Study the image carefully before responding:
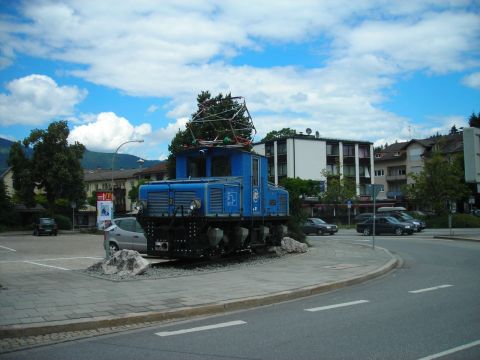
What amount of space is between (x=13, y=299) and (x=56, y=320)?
2.02 m

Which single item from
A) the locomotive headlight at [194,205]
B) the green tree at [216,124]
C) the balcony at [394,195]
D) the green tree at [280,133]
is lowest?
the locomotive headlight at [194,205]

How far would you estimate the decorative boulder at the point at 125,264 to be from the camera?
1209cm

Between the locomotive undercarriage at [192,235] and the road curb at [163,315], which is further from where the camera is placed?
the locomotive undercarriage at [192,235]

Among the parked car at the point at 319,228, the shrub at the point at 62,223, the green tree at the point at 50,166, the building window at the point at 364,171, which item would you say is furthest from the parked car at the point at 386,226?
the building window at the point at 364,171

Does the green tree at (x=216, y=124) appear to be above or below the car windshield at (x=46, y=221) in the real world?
above

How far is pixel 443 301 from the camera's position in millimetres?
9164

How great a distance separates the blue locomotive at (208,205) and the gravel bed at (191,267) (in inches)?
16.2

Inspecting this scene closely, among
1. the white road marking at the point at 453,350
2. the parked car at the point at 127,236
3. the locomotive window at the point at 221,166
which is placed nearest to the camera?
the white road marking at the point at 453,350

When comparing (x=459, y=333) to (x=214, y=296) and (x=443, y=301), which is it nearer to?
(x=443, y=301)

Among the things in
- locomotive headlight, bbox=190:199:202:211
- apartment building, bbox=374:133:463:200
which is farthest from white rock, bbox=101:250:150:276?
apartment building, bbox=374:133:463:200

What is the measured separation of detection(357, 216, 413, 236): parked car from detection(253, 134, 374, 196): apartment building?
1322 inches

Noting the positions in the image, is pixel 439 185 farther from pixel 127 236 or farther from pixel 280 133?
pixel 280 133

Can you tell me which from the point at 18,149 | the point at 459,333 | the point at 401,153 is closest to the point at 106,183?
the point at 18,149

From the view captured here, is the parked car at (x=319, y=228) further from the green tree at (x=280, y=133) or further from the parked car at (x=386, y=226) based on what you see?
the green tree at (x=280, y=133)
